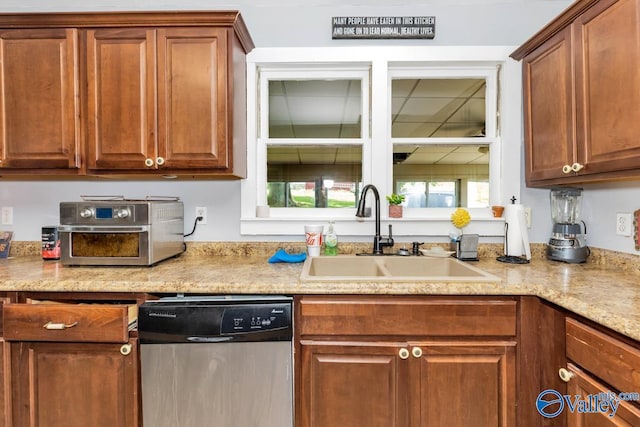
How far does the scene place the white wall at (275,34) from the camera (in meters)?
1.94

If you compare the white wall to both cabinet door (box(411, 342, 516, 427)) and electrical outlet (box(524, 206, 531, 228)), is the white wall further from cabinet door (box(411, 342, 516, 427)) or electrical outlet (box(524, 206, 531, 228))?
cabinet door (box(411, 342, 516, 427))

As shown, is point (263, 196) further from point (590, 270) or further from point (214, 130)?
point (590, 270)

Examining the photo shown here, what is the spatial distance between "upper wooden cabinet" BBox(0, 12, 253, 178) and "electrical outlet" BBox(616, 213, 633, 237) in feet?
6.25

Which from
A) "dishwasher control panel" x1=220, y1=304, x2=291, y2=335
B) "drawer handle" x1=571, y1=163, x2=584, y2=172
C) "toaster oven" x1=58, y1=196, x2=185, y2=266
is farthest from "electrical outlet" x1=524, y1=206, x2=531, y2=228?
"toaster oven" x1=58, y1=196, x2=185, y2=266

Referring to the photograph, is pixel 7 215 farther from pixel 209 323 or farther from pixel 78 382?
pixel 209 323

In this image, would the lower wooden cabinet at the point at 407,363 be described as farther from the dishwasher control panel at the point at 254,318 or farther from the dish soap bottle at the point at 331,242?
the dish soap bottle at the point at 331,242

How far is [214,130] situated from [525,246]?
168cm

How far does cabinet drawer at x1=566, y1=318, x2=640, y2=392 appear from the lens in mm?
875

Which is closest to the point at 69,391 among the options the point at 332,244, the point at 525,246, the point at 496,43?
the point at 332,244

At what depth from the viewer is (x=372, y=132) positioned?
77.7 inches

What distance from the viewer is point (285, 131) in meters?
2.14

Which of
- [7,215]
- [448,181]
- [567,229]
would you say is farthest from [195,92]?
[567,229]

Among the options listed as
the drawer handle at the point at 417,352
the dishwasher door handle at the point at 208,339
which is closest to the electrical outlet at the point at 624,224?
the drawer handle at the point at 417,352

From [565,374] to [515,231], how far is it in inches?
33.2
